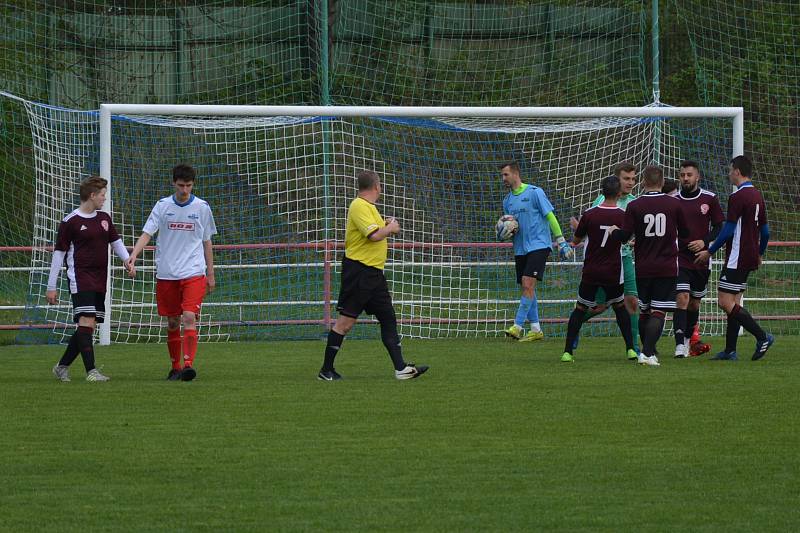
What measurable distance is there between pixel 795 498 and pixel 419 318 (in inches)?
428

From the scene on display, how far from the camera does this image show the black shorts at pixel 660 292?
464 inches

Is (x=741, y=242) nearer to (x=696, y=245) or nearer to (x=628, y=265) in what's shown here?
(x=696, y=245)

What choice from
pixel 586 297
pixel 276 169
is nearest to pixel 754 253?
pixel 586 297

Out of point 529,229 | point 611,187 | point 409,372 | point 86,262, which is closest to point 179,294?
point 86,262

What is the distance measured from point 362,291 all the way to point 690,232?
3.83 m

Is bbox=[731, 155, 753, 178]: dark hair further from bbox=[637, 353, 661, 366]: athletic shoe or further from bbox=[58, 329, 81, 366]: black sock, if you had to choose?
bbox=[58, 329, 81, 366]: black sock

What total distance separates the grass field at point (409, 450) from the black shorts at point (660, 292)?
592 millimetres

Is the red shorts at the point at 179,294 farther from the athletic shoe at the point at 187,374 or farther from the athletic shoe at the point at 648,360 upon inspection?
the athletic shoe at the point at 648,360

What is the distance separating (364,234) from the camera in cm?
1046

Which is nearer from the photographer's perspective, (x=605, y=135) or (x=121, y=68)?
(x=605, y=135)

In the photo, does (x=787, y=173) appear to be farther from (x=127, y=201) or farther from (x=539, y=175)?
(x=127, y=201)

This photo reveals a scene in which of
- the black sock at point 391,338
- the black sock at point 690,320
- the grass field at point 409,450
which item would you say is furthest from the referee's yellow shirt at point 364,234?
the black sock at point 690,320

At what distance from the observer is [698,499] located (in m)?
5.88

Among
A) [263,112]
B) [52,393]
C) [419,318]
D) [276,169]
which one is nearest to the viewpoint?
[52,393]
